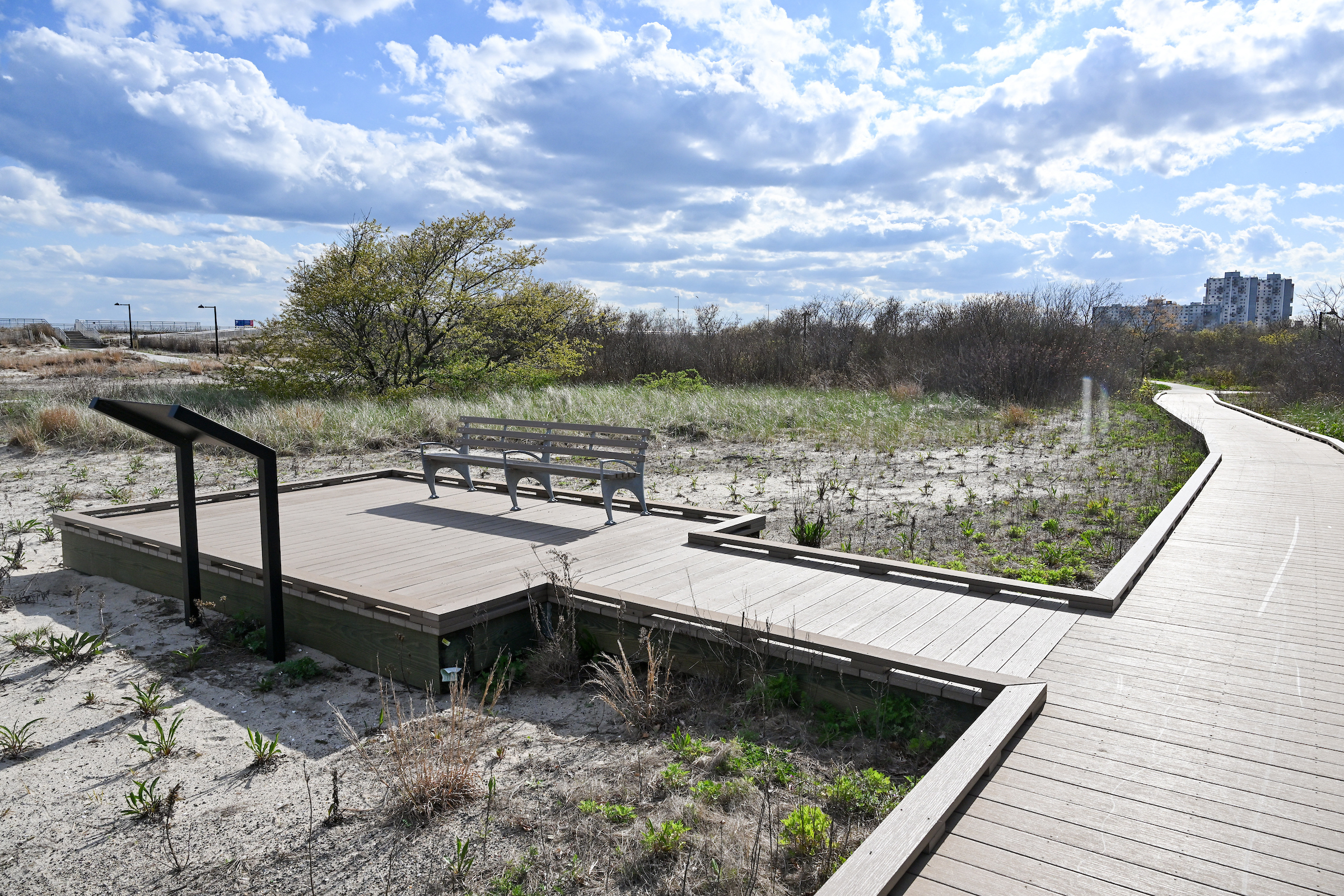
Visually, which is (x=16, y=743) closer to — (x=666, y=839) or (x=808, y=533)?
(x=666, y=839)

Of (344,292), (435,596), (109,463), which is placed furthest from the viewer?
(344,292)

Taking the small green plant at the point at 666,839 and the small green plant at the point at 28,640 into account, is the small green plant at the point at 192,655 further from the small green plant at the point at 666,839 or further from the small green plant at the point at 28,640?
the small green plant at the point at 666,839

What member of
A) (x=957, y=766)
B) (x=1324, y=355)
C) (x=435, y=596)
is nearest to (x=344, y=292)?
(x=435, y=596)

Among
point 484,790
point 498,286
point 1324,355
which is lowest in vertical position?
point 484,790

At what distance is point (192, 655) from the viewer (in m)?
4.78

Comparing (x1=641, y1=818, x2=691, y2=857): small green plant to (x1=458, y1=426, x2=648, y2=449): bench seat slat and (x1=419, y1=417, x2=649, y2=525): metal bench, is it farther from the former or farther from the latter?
(x1=458, y1=426, x2=648, y2=449): bench seat slat

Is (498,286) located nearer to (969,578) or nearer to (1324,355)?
(969,578)

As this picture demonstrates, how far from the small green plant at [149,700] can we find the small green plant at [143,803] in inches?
36.0

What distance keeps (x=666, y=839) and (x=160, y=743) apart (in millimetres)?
2672

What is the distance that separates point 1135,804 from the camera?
2627 millimetres

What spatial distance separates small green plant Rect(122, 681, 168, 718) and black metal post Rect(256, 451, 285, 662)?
23.9 inches

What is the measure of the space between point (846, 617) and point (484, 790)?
2073 millimetres

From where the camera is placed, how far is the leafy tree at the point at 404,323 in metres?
17.7

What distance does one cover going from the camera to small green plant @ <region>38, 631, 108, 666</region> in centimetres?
481
